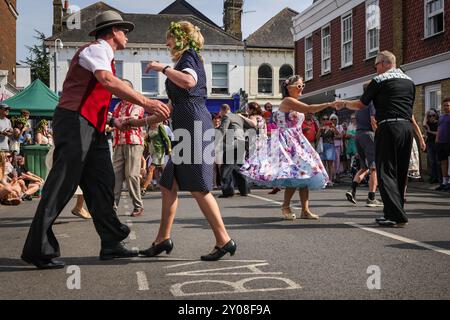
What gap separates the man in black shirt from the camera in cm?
735

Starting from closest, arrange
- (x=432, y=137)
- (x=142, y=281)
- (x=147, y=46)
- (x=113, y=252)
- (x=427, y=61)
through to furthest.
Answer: (x=142, y=281), (x=113, y=252), (x=432, y=137), (x=427, y=61), (x=147, y=46)

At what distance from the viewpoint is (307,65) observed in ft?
106

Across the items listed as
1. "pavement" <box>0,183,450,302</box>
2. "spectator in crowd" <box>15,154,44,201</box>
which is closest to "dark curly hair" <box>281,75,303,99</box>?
"pavement" <box>0,183,450,302</box>

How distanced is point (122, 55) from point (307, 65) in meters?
15.5

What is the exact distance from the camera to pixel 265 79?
43.3 meters

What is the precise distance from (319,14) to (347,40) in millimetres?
3760

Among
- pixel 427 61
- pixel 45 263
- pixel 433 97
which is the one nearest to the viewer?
pixel 45 263

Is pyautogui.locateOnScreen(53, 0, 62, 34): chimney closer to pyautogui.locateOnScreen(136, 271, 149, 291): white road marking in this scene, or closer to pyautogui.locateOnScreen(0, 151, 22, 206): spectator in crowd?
pyautogui.locateOnScreen(0, 151, 22, 206): spectator in crowd

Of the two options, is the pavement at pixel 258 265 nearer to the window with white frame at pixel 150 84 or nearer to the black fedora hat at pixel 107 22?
the black fedora hat at pixel 107 22

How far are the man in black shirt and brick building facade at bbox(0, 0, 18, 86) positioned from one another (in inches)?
1022

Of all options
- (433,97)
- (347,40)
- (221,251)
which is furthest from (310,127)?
(347,40)

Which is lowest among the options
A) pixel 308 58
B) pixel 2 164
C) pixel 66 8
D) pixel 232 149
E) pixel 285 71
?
pixel 2 164

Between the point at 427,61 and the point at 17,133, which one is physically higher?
the point at 427,61

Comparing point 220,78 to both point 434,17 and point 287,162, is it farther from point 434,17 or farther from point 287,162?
point 287,162
